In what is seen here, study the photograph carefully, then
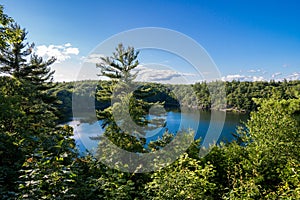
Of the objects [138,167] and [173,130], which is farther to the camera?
[173,130]

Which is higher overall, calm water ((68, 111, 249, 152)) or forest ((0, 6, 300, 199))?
forest ((0, 6, 300, 199))

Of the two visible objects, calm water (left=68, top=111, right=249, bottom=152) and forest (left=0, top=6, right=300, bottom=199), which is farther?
calm water (left=68, top=111, right=249, bottom=152)

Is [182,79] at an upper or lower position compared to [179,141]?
upper

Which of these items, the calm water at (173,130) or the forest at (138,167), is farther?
the calm water at (173,130)

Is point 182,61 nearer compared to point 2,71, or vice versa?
point 182,61

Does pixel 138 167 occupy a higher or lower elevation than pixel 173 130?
higher

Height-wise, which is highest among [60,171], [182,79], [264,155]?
[182,79]

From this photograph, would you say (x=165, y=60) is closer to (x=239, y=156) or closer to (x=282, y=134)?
(x=239, y=156)

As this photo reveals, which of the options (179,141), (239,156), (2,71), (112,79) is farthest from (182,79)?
(2,71)

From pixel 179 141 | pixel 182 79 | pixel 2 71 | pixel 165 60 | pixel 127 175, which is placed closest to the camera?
pixel 127 175

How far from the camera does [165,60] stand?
5695 mm

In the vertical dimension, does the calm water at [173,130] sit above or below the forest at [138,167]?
below

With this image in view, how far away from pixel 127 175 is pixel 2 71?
12.4m

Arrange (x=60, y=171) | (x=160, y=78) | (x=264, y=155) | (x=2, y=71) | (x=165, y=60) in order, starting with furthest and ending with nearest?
(x=2, y=71) → (x=160, y=78) → (x=165, y=60) → (x=264, y=155) → (x=60, y=171)
